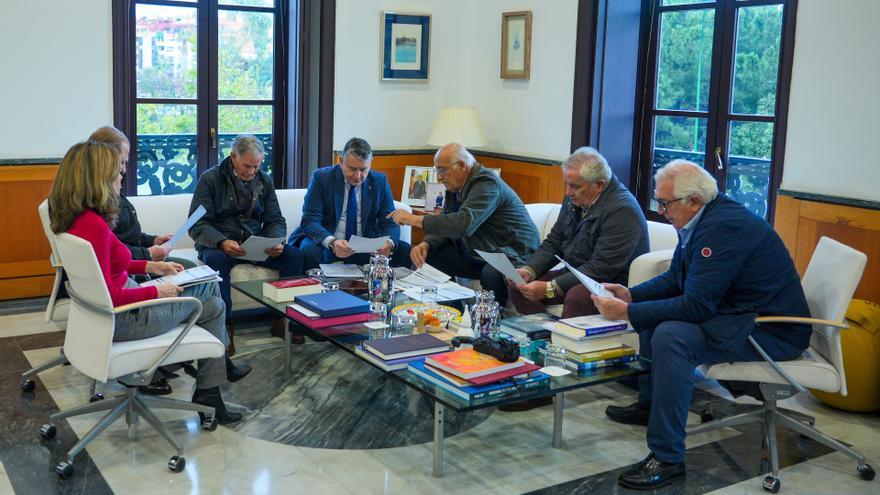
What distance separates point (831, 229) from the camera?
5.19 metres

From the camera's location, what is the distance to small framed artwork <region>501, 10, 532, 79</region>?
7188 millimetres

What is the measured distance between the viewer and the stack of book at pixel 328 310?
13.8 ft

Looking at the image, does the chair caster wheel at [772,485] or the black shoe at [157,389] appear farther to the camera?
the black shoe at [157,389]

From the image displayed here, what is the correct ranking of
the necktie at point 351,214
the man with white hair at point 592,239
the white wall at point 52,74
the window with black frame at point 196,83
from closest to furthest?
the man with white hair at point 592,239, the necktie at point 351,214, the white wall at point 52,74, the window with black frame at point 196,83

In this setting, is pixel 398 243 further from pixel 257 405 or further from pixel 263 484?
pixel 263 484

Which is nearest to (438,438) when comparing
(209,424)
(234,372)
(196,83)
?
(209,424)

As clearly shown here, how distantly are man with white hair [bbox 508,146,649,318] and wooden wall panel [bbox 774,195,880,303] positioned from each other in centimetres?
111

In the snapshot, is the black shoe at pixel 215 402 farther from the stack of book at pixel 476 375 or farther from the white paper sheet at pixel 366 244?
the white paper sheet at pixel 366 244

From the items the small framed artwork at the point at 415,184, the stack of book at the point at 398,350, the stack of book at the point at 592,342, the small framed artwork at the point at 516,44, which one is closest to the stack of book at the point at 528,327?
the stack of book at the point at 592,342

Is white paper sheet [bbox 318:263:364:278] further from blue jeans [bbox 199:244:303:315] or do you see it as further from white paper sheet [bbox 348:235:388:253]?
blue jeans [bbox 199:244:303:315]

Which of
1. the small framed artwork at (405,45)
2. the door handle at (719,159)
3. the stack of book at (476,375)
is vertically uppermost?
the small framed artwork at (405,45)

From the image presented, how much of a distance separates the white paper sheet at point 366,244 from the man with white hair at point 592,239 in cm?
85

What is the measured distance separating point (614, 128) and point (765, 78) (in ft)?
3.89

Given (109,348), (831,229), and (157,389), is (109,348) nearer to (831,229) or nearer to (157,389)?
(157,389)
